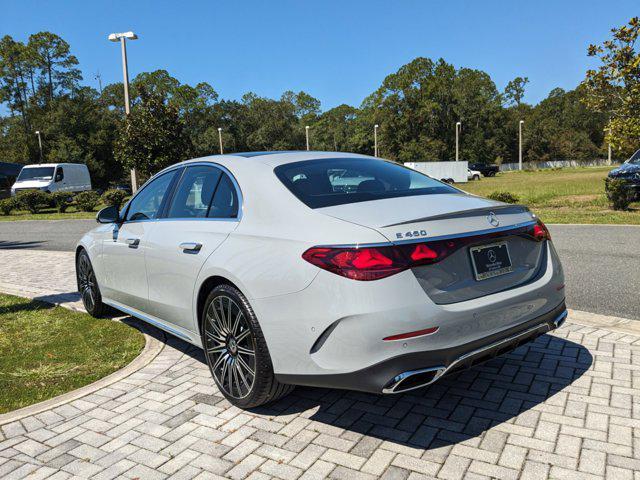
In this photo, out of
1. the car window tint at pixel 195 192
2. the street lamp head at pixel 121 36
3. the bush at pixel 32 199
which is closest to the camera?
the car window tint at pixel 195 192

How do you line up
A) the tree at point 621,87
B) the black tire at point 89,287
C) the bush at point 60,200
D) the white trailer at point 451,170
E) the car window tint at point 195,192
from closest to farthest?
the car window tint at point 195,192 → the black tire at point 89,287 → the tree at point 621,87 → the bush at point 60,200 → the white trailer at point 451,170

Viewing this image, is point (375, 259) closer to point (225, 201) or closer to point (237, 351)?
point (237, 351)

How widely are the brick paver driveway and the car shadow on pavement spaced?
1 cm

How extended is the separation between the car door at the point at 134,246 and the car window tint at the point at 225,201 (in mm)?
841

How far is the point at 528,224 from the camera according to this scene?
331 cm

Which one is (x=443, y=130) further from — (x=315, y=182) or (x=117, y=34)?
(x=315, y=182)

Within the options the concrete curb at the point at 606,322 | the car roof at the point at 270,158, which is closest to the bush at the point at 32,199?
the car roof at the point at 270,158

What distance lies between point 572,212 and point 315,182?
1339 cm

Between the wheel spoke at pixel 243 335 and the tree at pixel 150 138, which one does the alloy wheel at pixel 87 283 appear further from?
the tree at pixel 150 138

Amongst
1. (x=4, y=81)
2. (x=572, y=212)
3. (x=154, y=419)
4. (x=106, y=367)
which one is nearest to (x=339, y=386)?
(x=154, y=419)

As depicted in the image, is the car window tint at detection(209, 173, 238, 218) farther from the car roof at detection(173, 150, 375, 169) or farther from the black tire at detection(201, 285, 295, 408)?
the black tire at detection(201, 285, 295, 408)

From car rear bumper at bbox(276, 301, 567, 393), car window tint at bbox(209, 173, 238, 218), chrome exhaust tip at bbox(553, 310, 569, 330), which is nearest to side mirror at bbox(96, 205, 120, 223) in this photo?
car window tint at bbox(209, 173, 238, 218)

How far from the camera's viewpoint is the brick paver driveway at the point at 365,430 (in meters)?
2.79

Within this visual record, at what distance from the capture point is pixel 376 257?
8.79ft
